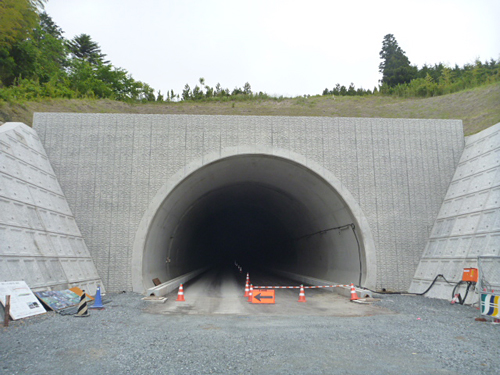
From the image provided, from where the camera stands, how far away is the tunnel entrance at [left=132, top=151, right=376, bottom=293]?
1384 centimetres

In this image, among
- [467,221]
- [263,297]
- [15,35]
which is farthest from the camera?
[15,35]

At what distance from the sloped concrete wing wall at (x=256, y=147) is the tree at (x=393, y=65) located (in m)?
38.0

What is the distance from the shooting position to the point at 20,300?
27.0 ft

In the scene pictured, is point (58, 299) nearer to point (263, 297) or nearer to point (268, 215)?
point (263, 297)

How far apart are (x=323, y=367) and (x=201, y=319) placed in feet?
14.6

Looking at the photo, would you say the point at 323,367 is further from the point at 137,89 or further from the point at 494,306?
the point at 137,89

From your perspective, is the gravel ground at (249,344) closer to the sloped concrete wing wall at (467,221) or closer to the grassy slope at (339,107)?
the sloped concrete wing wall at (467,221)

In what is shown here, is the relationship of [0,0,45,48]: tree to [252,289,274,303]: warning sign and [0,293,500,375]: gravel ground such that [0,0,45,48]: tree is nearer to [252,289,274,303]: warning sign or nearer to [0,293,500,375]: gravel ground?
[0,293,500,375]: gravel ground

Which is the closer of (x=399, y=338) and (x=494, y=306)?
(x=399, y=338)

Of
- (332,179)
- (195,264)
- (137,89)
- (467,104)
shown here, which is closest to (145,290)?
(332,179)

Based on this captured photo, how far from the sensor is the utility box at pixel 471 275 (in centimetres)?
1038

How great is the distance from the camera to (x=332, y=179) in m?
14.2

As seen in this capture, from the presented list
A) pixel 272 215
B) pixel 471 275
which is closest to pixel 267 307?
pixel 471 275

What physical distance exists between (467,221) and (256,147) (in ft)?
24.7
